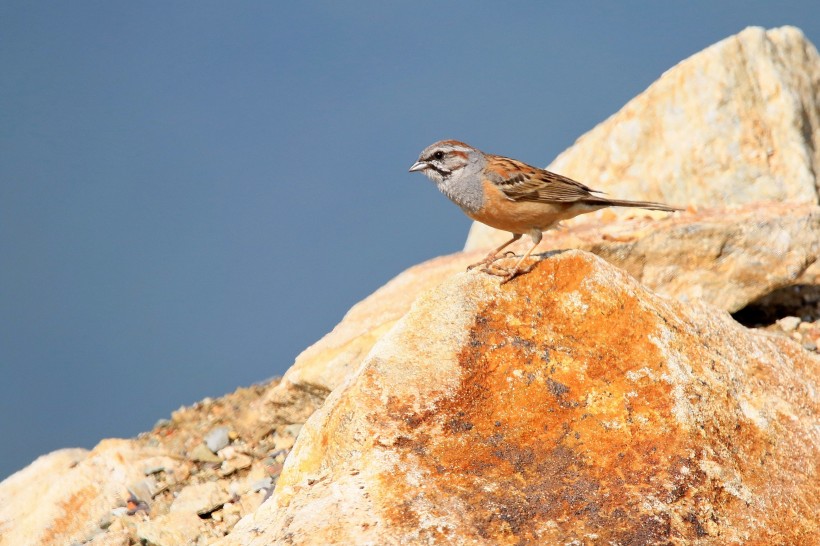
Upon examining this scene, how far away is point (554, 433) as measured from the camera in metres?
5.05

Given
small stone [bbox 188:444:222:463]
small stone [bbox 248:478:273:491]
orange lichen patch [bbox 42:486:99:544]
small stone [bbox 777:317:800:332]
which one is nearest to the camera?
small stone [bbox 248:478:273:491]

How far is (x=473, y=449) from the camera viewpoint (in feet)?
16.1

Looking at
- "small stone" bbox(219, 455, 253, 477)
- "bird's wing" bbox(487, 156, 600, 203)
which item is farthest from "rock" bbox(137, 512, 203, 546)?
"bird's wing" bbox(487, 156, 600, 203)

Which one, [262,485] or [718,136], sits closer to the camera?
[262,485]

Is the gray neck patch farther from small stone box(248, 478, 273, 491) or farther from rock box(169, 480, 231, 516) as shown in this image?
rock box(169, 480, 231, 516)

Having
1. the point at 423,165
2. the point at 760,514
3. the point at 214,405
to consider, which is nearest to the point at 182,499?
the point at 214,405

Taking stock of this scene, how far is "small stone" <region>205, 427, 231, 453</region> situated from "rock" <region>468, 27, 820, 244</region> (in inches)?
207

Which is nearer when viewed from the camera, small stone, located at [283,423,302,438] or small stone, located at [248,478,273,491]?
small stone, located at [248,478,273,491]

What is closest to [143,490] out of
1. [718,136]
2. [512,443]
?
[512,443]

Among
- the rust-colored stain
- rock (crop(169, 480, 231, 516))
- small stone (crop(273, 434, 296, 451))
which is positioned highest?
small stone (crop(273, 434, 296, 451))

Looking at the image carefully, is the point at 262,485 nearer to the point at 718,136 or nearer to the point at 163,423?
the point at 163,423

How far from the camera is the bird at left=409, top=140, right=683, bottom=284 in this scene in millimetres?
6898

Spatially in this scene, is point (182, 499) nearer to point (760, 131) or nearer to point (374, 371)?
point (374, 371)

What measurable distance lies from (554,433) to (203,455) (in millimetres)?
4963
